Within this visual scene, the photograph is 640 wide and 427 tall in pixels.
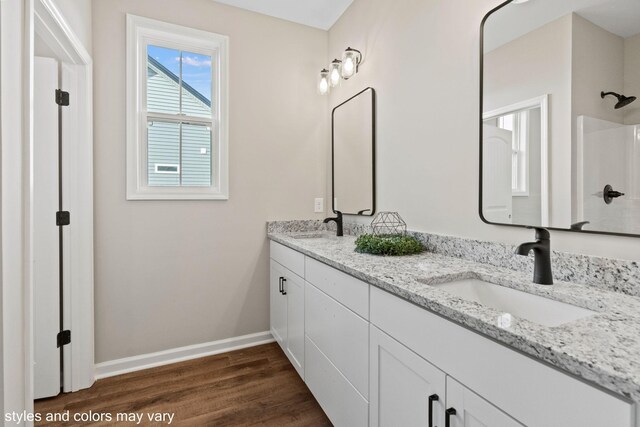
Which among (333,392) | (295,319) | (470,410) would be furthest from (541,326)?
(295,319)

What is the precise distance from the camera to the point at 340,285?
1411 mm

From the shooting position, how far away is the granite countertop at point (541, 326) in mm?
553

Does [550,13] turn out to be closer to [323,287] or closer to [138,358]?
[323,287]

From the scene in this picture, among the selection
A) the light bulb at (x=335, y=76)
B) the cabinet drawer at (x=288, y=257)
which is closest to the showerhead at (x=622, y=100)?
the cabinet drawer at (x=288, y=257)

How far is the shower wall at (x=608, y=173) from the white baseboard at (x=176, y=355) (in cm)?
226

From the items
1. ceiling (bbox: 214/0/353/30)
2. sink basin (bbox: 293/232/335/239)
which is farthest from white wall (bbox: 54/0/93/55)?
sink basin (bbox: 293/232/335/239)

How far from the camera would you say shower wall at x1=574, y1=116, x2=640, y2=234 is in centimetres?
95

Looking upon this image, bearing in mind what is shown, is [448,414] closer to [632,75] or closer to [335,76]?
[632,75]

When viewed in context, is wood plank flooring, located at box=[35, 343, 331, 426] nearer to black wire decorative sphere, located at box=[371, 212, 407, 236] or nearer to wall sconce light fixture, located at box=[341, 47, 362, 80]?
black wire decorative sphere, located at box=[371, 212, 407, 236]

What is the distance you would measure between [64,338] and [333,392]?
5.56 feet

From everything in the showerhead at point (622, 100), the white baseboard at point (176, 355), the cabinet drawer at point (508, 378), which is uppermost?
the showerhead at point (622, 100)

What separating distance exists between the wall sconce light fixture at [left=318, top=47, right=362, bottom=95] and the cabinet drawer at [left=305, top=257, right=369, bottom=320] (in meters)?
1.41

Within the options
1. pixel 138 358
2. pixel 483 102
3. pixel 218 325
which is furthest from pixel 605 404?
pixel 138 358

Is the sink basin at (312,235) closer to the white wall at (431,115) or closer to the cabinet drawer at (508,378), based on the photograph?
the white wall at (431,115)
